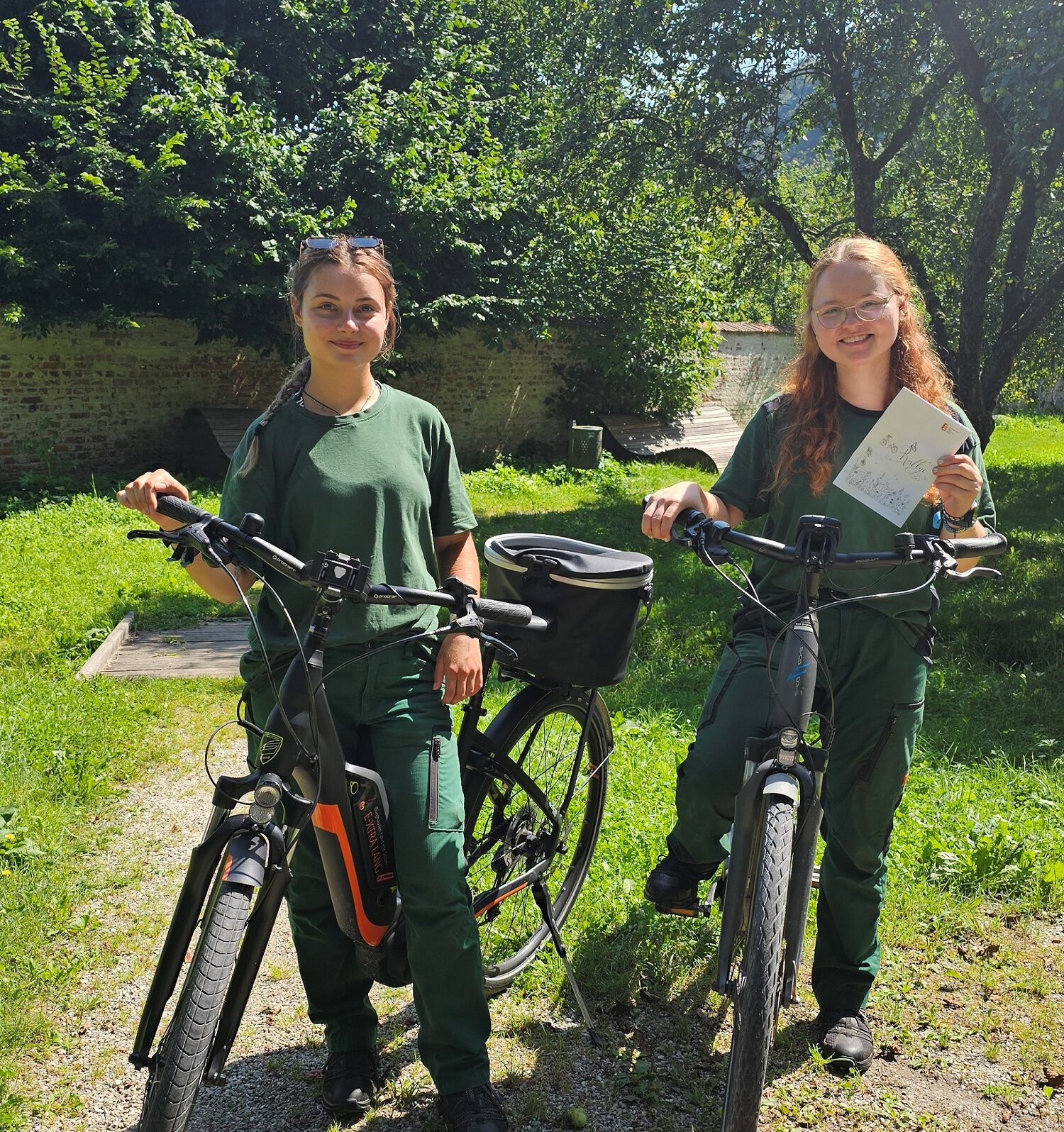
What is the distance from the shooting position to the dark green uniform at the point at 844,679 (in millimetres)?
2738

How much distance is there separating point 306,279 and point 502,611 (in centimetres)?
97

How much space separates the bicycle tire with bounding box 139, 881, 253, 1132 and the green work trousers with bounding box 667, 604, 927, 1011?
1303 mm

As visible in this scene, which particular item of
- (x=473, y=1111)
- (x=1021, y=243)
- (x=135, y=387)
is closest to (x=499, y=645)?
(x=473, y=1111)

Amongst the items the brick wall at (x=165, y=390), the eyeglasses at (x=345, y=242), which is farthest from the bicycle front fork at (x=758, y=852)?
the brick wall at (x=165, y=390)

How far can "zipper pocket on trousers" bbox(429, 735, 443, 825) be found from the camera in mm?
2457

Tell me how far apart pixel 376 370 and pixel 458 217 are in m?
2.54

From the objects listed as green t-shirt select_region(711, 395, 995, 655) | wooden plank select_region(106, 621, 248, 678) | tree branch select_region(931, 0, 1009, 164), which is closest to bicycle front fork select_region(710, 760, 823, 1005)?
green t-shirt select_region(711, 395, 995, 655)

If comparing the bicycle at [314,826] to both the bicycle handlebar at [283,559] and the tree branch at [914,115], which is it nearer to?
the bicycle handlebar at [283,559]

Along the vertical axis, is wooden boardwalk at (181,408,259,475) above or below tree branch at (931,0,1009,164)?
below

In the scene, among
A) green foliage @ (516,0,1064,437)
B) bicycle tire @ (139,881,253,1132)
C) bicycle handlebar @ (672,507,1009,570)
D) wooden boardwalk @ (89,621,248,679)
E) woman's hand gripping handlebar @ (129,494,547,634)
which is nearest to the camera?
bicycle tire @ (139,881,253,1132)

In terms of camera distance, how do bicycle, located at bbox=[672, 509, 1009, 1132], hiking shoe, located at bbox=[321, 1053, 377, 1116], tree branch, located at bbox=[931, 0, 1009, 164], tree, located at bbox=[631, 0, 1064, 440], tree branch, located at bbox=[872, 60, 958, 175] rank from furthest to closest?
tree branch, located at bbox=[872, 60, 958, 175], tree, located at bbox=[631, 0, 1064, 440], tree branch, located at bbox=[931, 0, 1009, 164], hiking shoe, located at bbox=[321, 1053, 377, 1116], bicycle, located at bbox=[672, 509, 1009, 1132]

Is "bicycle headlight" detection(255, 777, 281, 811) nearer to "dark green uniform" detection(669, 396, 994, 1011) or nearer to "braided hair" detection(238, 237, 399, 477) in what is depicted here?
"braided hair" detection(238, 237, 399, 477)

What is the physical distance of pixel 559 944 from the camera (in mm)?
3078

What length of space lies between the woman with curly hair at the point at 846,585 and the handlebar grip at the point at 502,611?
61cm
